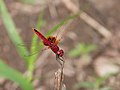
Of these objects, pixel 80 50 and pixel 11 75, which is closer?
pixel 11 75

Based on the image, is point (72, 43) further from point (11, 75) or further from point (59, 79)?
point (59, 79)

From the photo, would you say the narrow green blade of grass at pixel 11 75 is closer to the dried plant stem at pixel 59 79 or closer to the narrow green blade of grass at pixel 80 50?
the dried plant stem at pixel 59 79

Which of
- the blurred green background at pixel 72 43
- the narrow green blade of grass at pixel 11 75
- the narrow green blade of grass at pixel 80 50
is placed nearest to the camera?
the narrow green blade of grass at pixel 11 75

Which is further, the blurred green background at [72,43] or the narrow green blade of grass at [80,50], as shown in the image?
the narrow green blade of grass at [80,50]

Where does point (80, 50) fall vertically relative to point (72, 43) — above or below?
below

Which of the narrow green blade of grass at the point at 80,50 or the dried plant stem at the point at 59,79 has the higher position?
the narrow green blade of grass at the point at 80,50

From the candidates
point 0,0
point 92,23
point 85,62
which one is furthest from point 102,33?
point 0,0

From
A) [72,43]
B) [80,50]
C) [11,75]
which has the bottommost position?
[11,75]

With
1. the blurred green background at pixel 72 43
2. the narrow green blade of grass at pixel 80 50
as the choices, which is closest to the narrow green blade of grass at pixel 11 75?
the blurred green background at pixel 72 43

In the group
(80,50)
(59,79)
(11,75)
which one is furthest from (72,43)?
(59,79)

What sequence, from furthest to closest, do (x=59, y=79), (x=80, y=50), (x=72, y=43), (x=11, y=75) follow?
(x=72, y=43) < (x=80, y=50) < (x=11, y=75) < (x=59, y=79)

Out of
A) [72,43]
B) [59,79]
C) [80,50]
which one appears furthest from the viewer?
[72,43]
